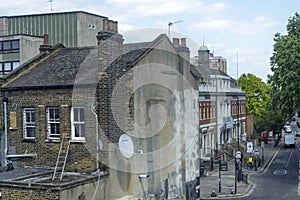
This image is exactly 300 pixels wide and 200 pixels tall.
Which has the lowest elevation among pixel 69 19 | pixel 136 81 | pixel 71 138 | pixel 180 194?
pixel 180 194

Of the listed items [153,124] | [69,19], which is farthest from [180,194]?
[69,19]

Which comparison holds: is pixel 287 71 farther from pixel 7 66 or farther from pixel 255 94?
pixel 255 94

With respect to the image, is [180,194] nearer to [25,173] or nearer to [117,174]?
[117,174]

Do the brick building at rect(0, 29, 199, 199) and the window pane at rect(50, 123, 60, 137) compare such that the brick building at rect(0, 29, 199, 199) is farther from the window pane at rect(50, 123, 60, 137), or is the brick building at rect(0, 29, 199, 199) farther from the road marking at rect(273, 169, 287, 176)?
the road marking at rect(273, 169, 287, 176)

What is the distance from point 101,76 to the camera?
21344 mm

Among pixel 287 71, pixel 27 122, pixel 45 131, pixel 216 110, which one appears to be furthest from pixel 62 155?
pixel 216 110

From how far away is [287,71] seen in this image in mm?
39250

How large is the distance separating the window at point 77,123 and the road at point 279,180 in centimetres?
1658

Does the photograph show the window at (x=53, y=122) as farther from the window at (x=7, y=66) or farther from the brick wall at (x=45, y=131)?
the window at (x=7, y=66)

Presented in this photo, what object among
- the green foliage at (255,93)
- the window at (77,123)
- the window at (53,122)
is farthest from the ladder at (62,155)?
the green foliage at (255,93)

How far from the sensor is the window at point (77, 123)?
21.8 metres

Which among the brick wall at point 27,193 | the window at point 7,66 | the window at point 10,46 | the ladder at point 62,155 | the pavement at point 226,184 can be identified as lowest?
the pavement at point 226,184

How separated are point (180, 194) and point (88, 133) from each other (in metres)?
8.41

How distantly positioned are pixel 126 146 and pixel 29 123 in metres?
5.31
